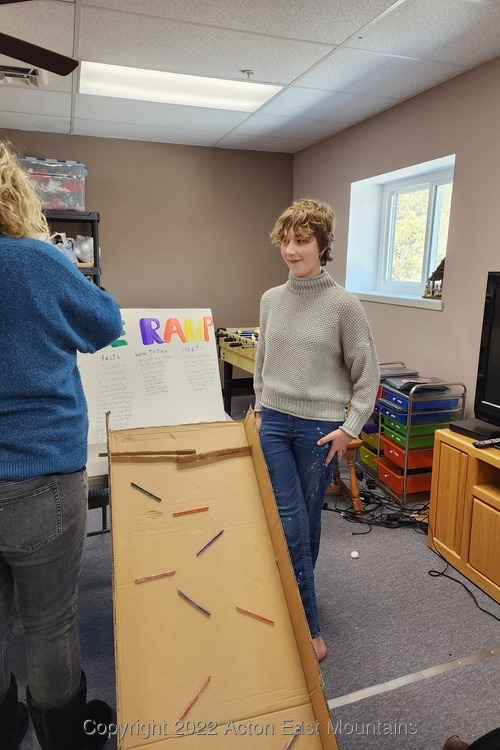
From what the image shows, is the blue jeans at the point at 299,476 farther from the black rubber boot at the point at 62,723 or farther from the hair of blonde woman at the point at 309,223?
the black rubber boot at the point at 62,723

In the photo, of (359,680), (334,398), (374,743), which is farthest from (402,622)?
(334,398)

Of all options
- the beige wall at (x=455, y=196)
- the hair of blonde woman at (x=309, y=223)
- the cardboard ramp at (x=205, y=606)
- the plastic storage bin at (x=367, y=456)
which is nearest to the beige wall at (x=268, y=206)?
the beige wall at (x=455, y=196)

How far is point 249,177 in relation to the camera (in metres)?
4.76

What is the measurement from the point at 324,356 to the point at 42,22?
1.90 meters

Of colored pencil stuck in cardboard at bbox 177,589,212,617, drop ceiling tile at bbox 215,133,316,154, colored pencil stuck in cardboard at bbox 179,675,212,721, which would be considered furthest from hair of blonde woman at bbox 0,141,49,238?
drop ceiling tile at bbox 215,133,316,154

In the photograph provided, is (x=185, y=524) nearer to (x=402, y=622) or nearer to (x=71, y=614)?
(x=71, y=614)

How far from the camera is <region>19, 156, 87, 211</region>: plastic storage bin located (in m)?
3.76

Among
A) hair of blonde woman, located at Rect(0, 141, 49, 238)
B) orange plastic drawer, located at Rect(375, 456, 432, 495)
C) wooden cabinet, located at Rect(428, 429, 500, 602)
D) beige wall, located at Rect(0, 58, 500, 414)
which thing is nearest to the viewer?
hair of blonde woman, located at Rect(0, 141, 49, 238)

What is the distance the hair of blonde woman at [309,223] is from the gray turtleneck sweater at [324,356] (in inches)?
4.7

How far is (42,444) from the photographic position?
975 millimetres

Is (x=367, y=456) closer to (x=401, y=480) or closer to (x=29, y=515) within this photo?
(x=401, y=480)

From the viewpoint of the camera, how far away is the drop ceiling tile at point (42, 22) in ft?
6.53

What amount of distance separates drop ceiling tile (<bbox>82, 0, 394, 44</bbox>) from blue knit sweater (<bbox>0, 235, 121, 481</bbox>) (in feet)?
5.17

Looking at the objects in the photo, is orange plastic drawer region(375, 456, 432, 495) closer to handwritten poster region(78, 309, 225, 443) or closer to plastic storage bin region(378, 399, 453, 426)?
plastic storage bin region(378, 399, 453, 426)
